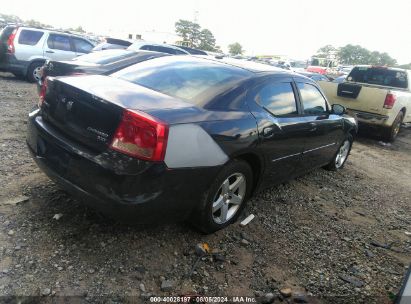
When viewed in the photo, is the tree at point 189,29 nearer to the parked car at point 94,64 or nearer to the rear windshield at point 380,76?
the rear windshield at point 380,76

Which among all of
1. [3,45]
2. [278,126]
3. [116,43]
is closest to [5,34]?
[3,45]

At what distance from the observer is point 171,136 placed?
2686 mm

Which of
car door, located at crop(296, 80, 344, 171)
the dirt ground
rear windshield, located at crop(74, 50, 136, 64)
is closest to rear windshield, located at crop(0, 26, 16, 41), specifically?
rear windshield, located at crop(74, 50, 136, 64)

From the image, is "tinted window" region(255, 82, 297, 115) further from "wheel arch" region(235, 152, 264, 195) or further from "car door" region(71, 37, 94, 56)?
"car door" region(71, 37, 94, 56)

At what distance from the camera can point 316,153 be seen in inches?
195

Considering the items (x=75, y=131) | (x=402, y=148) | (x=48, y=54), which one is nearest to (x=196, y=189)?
(x=75, y=131)

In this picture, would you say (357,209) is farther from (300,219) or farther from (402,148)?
(402,148)

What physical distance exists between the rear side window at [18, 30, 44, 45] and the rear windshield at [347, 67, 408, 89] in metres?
9.19

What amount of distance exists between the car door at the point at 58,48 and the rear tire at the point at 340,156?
8.80 metres

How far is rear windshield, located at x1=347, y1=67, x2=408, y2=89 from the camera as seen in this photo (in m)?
9.96

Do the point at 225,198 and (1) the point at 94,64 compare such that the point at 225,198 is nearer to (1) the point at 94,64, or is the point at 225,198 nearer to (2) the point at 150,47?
(1) the point at 94,64

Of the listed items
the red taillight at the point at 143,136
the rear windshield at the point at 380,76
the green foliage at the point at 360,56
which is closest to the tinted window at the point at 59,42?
the rear windshield at the point at 380,76

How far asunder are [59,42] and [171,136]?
1029 centimetres

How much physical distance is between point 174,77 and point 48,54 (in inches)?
352
